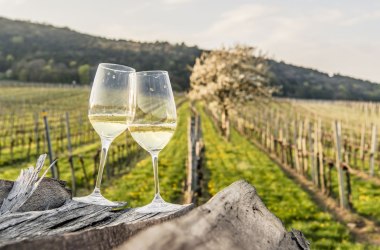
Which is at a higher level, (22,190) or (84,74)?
(22,190)

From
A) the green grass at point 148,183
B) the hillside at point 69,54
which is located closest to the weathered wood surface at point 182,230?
the green grass at point 148,183

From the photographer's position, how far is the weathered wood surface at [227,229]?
82 centimetres

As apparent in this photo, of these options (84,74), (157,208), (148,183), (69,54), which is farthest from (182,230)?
(69,54)

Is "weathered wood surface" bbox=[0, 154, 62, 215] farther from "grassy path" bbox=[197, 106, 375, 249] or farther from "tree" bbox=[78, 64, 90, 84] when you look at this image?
"tree" bbox=[78, 64, 90, 84]

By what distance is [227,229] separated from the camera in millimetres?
918

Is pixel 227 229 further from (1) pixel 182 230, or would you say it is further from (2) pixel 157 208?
(2) pixel 157 208

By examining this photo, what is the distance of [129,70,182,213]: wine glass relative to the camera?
176 centimetres

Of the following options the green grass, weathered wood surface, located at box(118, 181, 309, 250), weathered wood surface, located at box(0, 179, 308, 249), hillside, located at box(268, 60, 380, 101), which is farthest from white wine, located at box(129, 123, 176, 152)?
hillside, located at box(268, 60, 380, 101)

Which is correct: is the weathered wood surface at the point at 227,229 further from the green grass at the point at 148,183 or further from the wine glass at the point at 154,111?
the green grass at the point at 148,183

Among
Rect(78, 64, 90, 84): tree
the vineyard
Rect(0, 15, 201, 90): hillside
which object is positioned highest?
Rect(0, 15, 201, 90): hillside

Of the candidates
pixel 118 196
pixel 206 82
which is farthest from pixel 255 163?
pixel 206 82

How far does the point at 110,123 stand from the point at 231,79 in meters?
33.9

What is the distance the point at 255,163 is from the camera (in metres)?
20.7

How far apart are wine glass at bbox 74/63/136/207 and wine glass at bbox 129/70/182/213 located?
0.03 meters
